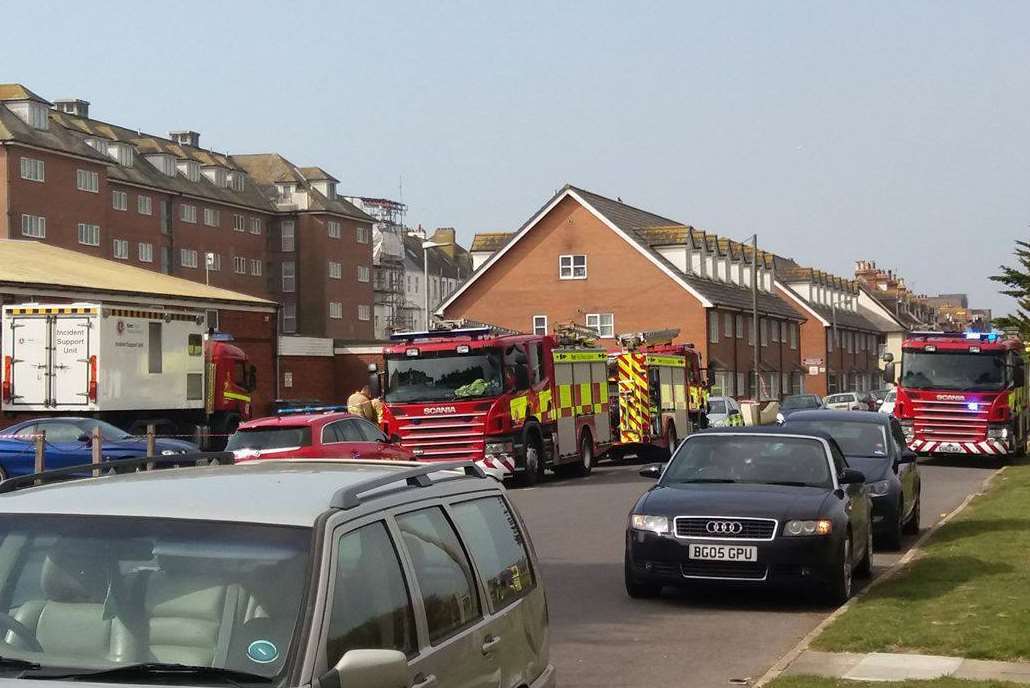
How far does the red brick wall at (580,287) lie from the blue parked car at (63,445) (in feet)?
135

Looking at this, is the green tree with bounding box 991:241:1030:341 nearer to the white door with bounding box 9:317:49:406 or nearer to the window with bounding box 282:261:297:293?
the white door with bounding box 9:317:49:406

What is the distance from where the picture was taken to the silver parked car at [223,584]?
414 cm

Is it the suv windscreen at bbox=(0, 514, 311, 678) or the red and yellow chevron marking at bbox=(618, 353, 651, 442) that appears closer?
the suv windscreen at bbox=(0, 514, 311, 678)

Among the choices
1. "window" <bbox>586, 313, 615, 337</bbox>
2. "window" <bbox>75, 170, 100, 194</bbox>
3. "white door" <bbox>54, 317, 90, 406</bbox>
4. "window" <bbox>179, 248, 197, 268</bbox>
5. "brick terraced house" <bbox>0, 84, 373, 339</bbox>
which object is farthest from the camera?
"window" <bbox>179, 248, 197, 268</bbox>

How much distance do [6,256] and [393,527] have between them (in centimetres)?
4034

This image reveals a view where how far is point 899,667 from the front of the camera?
963 cm

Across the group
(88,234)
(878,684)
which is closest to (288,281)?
(88,234)

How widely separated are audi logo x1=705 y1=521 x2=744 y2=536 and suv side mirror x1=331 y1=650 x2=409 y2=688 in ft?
27.6

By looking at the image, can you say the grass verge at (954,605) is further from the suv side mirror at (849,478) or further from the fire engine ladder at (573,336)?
the fire engine ladder at (573,336)

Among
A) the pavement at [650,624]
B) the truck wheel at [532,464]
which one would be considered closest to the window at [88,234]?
the truck wheel at [532,464]

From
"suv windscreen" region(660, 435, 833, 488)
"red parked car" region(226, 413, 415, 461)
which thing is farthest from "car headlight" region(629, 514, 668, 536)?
"red parked car" region(226, 413, 415, 461)

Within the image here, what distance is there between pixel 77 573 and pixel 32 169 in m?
74.5

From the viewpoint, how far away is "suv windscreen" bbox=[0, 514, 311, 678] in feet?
13.8

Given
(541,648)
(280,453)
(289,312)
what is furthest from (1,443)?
(289,312)
